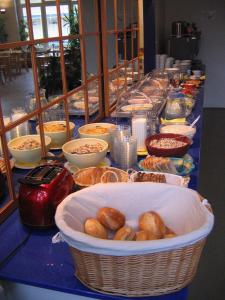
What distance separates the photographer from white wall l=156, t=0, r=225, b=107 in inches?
155

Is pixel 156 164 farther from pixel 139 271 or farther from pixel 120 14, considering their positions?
pixel 120 14

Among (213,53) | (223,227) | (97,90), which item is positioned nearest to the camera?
(97,90)

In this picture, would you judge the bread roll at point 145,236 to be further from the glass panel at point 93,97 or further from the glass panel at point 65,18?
the glass panel at point 93,97

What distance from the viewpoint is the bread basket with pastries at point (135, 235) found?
566 millimetres

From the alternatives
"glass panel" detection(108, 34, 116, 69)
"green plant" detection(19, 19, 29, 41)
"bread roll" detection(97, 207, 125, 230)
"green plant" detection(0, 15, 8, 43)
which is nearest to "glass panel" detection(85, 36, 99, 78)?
"glass panel" detection(108, 34, 116, 69)

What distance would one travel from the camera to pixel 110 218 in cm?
73

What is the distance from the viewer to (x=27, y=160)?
1051 mm

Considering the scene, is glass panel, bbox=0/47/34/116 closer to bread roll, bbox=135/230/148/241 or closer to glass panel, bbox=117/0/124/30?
bread roll, bbox=135/230/148/241

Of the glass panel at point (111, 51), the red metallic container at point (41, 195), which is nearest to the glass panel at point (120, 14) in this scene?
the glass panel at point (111, 51)

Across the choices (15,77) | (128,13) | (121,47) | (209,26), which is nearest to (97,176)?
(15,77)

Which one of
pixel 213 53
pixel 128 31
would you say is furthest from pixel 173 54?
pixel 128 31

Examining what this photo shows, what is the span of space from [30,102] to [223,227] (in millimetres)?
1254

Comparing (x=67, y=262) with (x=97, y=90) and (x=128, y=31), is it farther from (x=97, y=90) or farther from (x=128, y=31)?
(x=128, y=31)

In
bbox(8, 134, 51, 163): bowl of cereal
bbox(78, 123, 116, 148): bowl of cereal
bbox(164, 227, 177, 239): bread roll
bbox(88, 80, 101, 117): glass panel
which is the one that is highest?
bbox(88, 80, 101, 117): glass panel
